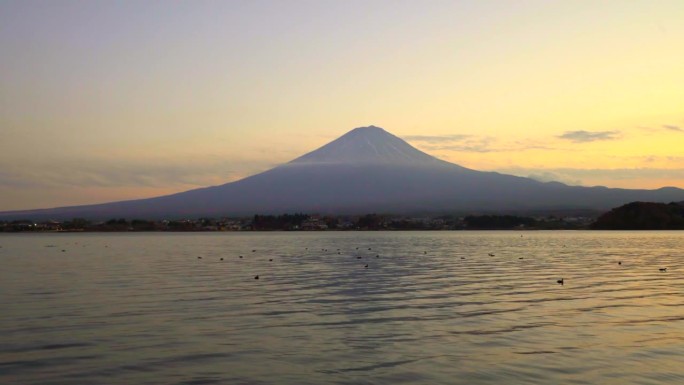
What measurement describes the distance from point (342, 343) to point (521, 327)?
205 inches

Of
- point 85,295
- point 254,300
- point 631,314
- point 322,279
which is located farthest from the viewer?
point 322,279

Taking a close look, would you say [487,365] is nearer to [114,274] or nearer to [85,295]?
[85,295]

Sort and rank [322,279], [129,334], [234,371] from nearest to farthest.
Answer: [234,371] < [129,334] < [322,279]

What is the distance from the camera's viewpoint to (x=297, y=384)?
1318 centimetres

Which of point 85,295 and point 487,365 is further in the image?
point 85,295

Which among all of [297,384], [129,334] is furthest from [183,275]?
[297,384]

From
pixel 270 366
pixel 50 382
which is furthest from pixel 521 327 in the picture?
pixel 50 382

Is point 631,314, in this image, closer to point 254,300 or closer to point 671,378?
point 671,378

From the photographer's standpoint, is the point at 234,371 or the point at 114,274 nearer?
the point at 234,371

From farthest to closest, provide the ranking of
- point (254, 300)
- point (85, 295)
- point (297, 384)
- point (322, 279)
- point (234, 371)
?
1. point (322, 279)
2. point (85, 295)
3. point (254, 300)
4. point (234, 371)
5. point (297, 384)

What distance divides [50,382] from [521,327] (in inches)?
458

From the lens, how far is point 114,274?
38594mm

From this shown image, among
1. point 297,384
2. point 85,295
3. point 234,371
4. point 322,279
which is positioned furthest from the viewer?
point 322,279

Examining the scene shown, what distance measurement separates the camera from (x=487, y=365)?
1459 cm
